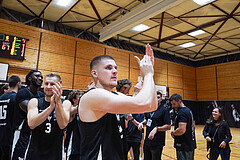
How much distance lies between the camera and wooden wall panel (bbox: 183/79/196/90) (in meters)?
16.9

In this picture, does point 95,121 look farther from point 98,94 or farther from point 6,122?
point 6,122

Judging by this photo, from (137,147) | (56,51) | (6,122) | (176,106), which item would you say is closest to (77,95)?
(6,122)

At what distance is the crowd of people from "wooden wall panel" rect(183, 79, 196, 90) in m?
13.2

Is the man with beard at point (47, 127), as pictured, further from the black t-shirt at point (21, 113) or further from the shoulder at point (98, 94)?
the shoulder at point (98, 94)

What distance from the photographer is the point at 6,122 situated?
3.43 meters

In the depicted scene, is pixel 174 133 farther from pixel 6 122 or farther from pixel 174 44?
pixel 174 44

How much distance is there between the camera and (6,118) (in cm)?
345

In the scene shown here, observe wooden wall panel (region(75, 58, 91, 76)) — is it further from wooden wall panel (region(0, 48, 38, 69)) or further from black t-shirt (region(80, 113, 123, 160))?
black t-shirt (region(80, 113, 123, 160))

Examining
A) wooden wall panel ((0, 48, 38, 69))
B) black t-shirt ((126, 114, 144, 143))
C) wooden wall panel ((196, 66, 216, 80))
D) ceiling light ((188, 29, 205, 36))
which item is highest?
ceiling light ((188, 29, 205, 36))

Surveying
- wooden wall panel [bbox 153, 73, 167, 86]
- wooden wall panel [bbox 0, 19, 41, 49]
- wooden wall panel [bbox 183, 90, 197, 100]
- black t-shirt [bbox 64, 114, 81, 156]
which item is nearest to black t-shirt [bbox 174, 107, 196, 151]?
black t-shirt [bbox 64, 114, 81, 156]

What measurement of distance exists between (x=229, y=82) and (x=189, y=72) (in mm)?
3440

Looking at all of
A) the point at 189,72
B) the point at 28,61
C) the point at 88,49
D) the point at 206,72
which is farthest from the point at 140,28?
the point at 206,72

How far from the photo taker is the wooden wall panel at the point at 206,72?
16.7 meters

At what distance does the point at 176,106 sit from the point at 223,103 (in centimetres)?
1380
